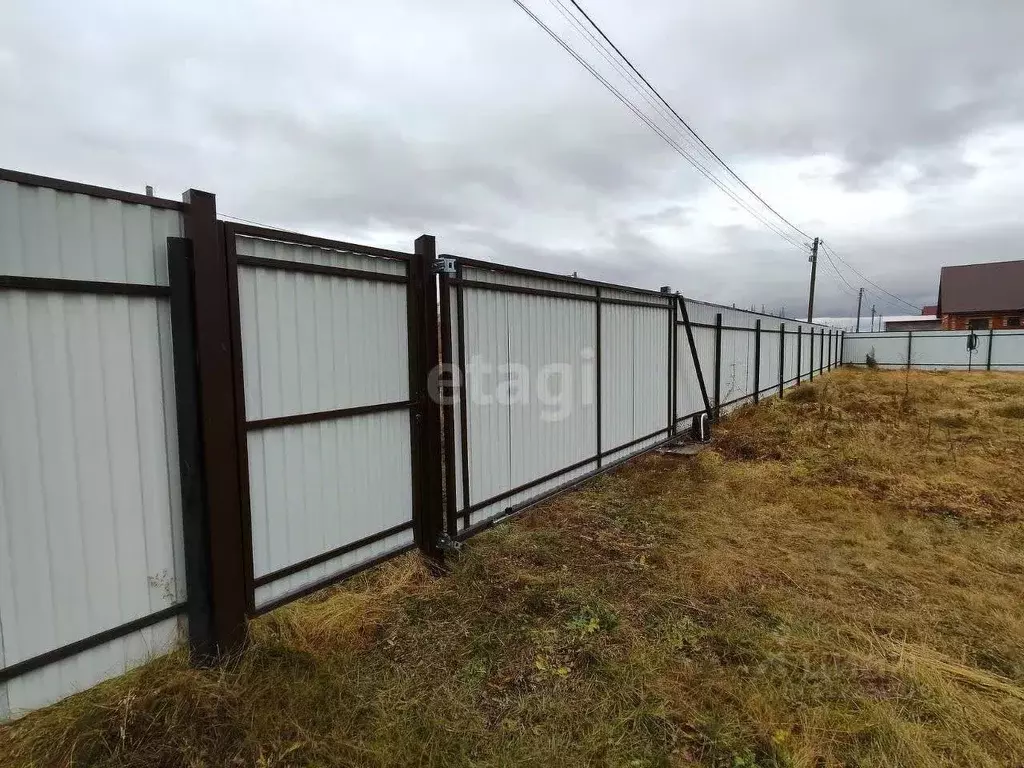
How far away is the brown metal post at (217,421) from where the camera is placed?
2.16m

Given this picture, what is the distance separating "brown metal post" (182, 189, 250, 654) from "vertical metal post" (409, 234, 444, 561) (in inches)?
47.3

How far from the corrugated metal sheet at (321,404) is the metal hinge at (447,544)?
0.27 m

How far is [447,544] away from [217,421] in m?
1.81

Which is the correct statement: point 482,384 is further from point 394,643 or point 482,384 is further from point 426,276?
point 394,643

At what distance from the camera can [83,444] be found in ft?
6.34

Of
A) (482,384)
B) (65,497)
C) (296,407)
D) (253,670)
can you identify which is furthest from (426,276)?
(253,670)

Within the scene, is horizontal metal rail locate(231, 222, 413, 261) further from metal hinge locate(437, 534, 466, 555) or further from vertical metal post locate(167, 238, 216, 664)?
metal hinge locate(437, 534, 466, 555)

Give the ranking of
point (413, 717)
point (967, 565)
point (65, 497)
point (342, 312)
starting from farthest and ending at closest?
point (967, 565), point (342, 312), point (413, 717), point (65, 497)

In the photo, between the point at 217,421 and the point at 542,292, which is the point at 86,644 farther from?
the point at 542,292

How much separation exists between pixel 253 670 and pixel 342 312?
1.87m

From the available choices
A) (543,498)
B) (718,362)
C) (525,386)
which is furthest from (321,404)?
(718,362)

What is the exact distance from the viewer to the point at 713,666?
2395 mm

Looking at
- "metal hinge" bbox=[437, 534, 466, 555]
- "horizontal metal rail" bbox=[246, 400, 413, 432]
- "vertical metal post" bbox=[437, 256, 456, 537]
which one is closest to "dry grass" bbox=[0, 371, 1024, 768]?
"metal hinge" bbox=[437, 534, 466, 555]

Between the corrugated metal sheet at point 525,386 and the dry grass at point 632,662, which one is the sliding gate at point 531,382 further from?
the dry grass at point 632,662
